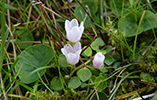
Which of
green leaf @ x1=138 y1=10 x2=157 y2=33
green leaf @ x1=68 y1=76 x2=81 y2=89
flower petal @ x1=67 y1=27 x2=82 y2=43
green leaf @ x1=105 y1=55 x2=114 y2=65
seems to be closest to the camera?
flower petal @ x1=67 y1=27 x2=82 y2=43

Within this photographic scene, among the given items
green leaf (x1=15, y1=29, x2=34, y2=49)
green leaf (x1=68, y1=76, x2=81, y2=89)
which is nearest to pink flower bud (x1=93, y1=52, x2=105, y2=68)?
green leaf (x1=68, y1=76, x2=81, y2=89)

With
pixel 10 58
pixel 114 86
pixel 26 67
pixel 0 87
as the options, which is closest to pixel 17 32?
pixel 10 58

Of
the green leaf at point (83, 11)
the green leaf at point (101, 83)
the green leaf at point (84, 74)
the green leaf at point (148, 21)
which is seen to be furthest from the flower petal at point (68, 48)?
the green leaf at point (148, 21)

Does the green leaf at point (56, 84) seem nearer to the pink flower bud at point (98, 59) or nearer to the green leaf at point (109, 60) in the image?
the pink flower bud at point (98, 59)

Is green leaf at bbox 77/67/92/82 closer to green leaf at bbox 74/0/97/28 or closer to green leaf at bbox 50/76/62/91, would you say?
green leaf at bbox 50/76/62/91

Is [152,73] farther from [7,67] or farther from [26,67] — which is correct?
[7,67]

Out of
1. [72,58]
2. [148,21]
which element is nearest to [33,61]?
[72,58]
